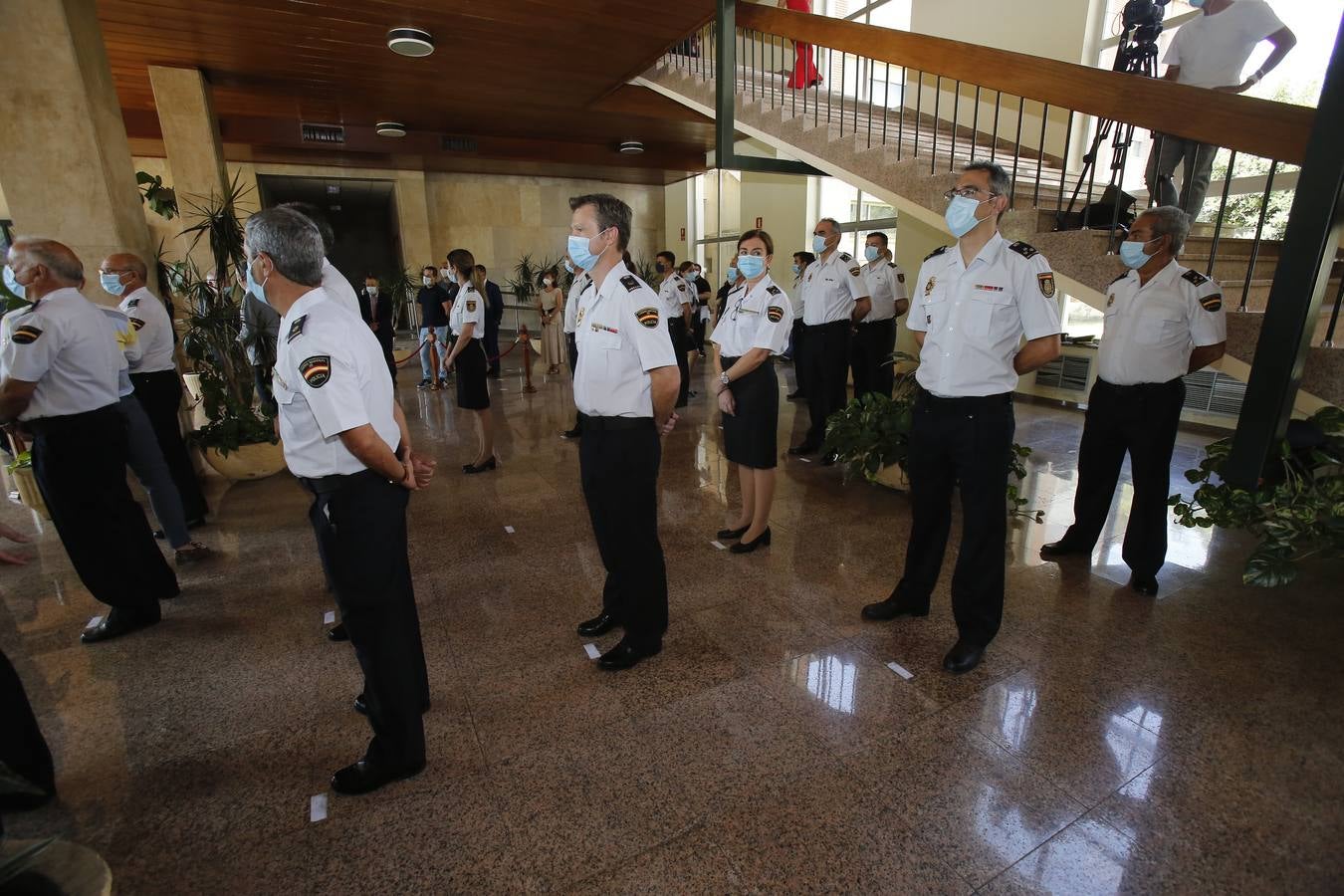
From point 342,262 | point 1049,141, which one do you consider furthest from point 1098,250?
point 342,262

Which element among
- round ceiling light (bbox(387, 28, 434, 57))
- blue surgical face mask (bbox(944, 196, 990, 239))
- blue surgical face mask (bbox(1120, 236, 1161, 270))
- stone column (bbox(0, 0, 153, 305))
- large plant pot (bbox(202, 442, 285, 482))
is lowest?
large plant pot (bbox(202, 442, 285, 482))

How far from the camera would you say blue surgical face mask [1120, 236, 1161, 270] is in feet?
8.99

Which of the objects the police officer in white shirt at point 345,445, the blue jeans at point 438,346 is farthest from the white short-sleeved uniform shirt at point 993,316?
the blue jeans at point 438,346

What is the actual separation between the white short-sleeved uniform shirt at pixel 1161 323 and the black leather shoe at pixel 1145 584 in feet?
2.93

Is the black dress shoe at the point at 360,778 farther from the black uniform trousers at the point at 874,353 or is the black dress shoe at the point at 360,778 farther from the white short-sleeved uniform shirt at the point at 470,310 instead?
the black uniform trousers at the point at 874,353

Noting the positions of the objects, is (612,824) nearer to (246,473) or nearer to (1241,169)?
(246,473)

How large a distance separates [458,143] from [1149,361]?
10341 millimetres

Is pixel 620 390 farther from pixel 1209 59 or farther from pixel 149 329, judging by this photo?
pixel 1209 59

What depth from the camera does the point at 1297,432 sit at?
261cm

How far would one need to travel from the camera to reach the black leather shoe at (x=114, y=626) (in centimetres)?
263

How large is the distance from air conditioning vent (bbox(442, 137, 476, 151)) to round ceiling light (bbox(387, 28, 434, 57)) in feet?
15.6

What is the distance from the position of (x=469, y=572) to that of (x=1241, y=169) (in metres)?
7.21

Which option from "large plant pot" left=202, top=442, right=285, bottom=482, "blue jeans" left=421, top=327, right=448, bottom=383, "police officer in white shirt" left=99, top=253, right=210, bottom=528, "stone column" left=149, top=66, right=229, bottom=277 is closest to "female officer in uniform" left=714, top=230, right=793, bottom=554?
"police officer in white shirt" left=99, top=253, right=210, bottom=528

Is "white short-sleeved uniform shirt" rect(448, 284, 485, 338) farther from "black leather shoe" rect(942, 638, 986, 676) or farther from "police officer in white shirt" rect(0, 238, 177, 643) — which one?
"black leather shoe" rect(942, 638, 986, 676)
